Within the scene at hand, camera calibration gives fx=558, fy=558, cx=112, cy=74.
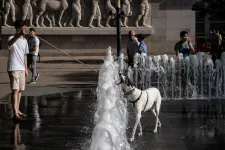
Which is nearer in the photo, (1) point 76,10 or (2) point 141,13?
(1) point 76,10

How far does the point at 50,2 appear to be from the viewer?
29.4 meters

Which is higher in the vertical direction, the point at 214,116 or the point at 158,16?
the point at 158,16

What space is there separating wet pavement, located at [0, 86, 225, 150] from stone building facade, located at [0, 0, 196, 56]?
51.6 ft

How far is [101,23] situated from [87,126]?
20086 mm

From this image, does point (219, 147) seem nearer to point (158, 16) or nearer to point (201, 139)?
point (201, 139)

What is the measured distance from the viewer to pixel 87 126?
9953mm

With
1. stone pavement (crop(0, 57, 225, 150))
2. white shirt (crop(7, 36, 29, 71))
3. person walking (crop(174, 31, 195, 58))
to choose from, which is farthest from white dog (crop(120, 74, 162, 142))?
person walking (crop(174, 31, 195, 58))

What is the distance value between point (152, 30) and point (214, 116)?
1898 cm

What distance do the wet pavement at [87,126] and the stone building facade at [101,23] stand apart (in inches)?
620

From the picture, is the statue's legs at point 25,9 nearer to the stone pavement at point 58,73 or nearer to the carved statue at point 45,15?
the carved statue at point 45,15

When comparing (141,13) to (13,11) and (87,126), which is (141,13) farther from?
(87,126)

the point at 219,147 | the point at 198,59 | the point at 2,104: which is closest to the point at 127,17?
the point at 198,59

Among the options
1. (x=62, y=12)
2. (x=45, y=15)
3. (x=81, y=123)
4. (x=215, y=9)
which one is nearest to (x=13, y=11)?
(x=45, y=15)

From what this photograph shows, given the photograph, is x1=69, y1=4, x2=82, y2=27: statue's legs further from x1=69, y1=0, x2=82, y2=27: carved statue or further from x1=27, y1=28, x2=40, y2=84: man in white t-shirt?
x1=27, y1=28, x2=40, y2=84: man in white t-shirt
